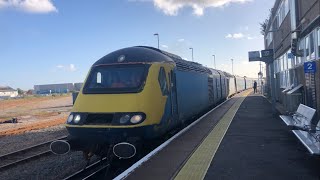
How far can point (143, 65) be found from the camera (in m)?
10.3

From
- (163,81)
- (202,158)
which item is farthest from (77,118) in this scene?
(202,158)

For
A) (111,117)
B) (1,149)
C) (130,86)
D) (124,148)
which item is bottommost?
(1,149)

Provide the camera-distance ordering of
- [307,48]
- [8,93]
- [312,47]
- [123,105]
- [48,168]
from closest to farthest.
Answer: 1. [123,105]
2. [48,168]
3. [312,47]
4. [307,48]
5. [8,93]

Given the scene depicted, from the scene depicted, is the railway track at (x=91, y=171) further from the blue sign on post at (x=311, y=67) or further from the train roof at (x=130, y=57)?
the blue sign on post at (x=311, y=67)

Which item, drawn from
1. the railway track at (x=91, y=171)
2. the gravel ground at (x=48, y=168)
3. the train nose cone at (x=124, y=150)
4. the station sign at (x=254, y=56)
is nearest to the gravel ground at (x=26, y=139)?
the gravel ground at (x=48, y=168)

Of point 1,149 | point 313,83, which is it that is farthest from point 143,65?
point 1,149

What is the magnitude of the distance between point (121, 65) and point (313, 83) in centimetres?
677

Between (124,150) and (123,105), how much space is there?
1.35 m

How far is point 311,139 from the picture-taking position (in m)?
8.34

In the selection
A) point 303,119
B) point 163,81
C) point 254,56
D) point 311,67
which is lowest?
point 303,119

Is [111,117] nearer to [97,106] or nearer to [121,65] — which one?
[97,106]

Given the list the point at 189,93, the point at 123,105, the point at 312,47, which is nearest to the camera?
the point at 123,105

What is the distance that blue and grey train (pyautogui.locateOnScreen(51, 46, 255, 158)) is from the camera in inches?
355

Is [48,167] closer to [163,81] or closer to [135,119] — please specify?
[135,119]
